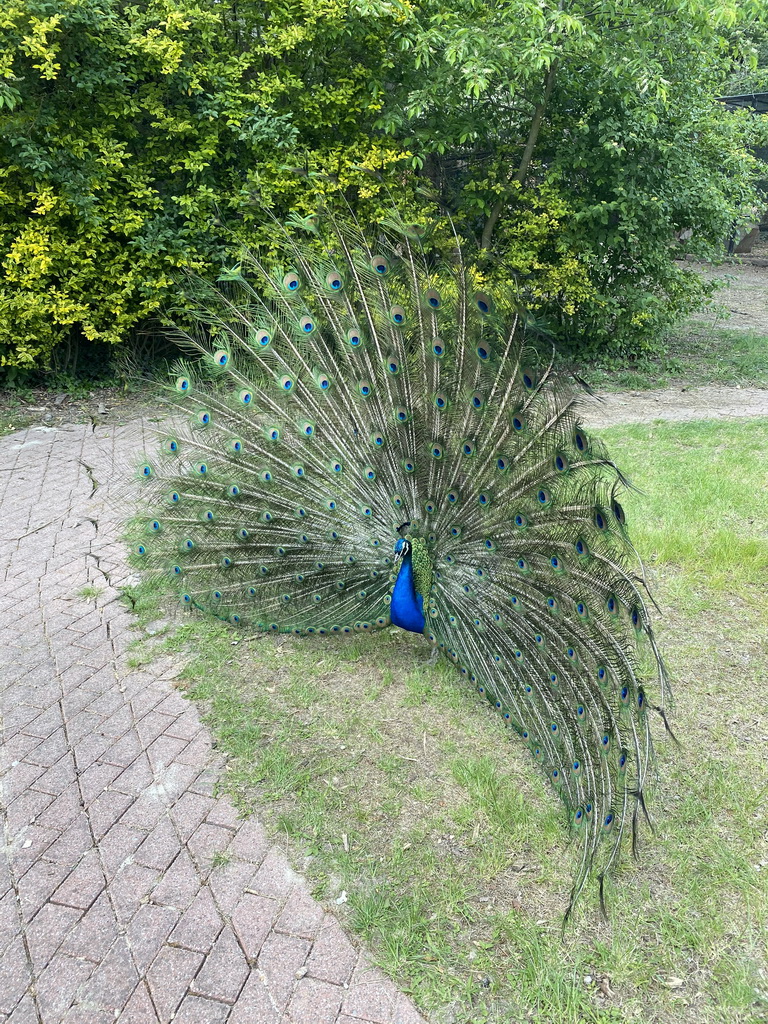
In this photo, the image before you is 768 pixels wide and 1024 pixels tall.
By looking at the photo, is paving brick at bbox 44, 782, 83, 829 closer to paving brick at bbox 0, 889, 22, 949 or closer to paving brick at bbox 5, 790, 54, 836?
paving brick at bbox 5, 790, 54, 836

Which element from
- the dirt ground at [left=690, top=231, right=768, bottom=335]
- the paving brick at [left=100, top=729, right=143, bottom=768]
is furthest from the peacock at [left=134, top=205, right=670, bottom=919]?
the dirt ground at [left=690, top=231, right=768, bottom=335]

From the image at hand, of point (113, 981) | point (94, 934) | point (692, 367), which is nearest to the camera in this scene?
point (113, 981)

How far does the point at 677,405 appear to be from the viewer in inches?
333

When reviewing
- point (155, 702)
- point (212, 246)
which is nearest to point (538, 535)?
point (155, 702)

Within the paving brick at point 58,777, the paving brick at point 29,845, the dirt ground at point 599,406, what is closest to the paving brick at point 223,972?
the paving brick at point 29,845

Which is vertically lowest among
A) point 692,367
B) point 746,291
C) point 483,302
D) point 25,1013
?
point 25,1013

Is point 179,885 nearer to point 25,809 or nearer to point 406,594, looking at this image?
point 25,809

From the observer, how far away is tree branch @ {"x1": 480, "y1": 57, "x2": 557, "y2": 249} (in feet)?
26.2

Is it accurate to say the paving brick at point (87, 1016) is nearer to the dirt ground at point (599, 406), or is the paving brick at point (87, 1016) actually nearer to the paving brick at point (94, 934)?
the paving brick at point (94, 934)

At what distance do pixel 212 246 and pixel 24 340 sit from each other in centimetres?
210

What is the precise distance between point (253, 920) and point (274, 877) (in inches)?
Answer: 7.4

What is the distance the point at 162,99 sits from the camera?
764 cm

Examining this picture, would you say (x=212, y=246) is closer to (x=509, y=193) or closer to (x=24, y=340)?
(x=24, y=340)

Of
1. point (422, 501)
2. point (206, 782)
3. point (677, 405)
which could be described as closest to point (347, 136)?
point (677, 405)
